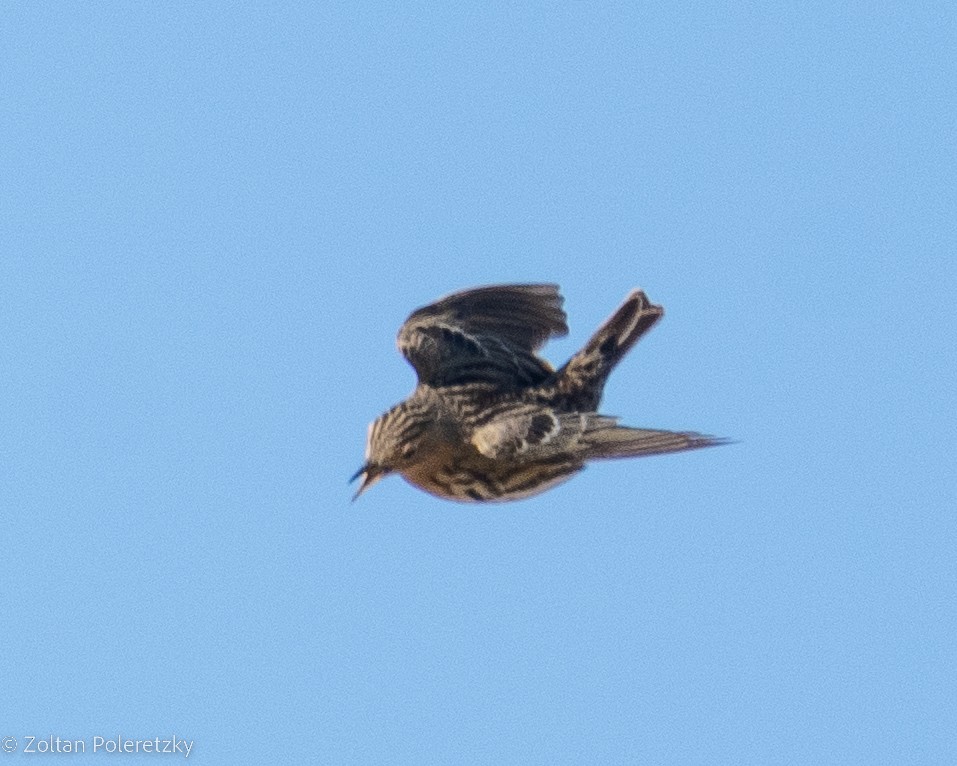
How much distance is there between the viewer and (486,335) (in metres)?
17.4

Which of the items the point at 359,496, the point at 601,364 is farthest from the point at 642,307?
the point at 359,496

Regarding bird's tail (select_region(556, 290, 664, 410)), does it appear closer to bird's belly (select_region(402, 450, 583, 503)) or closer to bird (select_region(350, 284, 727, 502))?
bird (select_region(350, 284, 727, 502))

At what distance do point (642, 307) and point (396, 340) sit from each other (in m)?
2.07

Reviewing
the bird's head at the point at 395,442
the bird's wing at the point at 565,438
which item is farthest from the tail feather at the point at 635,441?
the bird's head at the point at 395,442

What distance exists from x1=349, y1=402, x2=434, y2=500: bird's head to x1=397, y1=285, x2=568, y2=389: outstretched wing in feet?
2.82

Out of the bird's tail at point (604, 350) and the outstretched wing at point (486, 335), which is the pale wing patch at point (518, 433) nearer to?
the bird's tail at point (604, 350)

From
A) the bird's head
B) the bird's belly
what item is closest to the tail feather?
the bird's belly

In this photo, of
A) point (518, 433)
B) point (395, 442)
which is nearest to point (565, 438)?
point (518, 433)

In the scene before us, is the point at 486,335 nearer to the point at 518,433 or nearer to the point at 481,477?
the point at 481,477

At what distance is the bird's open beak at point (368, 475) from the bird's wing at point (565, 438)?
762 mm

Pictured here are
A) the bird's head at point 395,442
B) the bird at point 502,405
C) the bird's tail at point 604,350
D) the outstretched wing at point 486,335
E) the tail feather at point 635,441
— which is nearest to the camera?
the tail feather at point 635,441

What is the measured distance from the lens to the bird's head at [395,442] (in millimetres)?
15602

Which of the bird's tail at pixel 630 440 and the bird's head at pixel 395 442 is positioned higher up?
the bird's head at pixel 395 442

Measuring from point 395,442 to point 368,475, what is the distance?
367 millimetres
